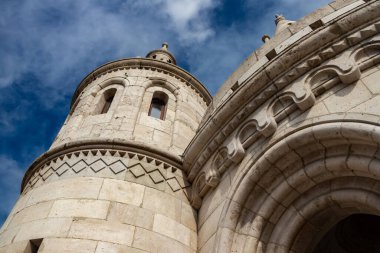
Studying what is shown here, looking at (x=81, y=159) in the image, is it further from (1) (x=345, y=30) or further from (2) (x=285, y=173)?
(1) (x=345, y=30)

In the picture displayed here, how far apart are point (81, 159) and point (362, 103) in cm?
466

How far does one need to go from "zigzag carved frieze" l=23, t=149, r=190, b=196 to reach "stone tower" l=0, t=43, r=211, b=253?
0.06ft

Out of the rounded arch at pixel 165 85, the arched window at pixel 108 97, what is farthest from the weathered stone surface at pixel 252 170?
the rounded arch at pixel 165 85

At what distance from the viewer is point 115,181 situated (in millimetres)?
6344

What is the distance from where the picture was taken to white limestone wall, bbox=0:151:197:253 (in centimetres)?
539

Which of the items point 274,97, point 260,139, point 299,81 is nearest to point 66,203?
point 260,139

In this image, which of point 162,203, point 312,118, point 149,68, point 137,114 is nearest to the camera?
point 312,118

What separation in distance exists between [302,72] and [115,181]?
131 inches

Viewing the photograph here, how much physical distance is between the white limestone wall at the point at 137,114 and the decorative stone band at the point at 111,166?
10.4 inches

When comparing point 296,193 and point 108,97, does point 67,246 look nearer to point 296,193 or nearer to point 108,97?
point 296,193

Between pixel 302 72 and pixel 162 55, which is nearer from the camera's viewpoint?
pixel 302 72

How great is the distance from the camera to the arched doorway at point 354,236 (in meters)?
6.92

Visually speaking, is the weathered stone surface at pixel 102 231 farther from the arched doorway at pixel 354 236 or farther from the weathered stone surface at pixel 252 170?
the arched doorway at pixel 354 236


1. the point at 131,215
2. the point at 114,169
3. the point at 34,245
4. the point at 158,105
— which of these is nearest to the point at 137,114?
the point at 158,105
